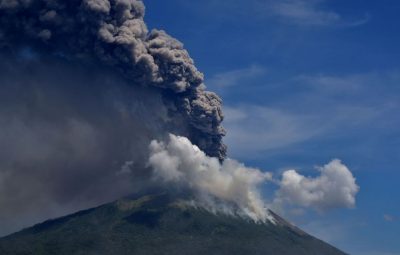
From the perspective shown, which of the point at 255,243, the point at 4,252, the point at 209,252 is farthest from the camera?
the point at 255,243

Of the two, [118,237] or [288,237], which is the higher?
[288,237]

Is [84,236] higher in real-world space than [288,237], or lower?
lower

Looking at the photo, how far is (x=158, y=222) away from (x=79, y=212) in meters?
23.7

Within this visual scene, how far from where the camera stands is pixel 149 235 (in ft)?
582

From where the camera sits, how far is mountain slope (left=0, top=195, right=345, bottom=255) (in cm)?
16600

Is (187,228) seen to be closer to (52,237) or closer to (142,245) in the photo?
(142,245)

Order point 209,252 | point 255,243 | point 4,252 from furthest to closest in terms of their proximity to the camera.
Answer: point 255,243, point 209,252, point 4,252

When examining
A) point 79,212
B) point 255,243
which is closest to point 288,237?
point 255,243

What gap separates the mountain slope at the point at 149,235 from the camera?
16600cm

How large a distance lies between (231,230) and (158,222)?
69.6 ft

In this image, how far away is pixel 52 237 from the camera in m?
172

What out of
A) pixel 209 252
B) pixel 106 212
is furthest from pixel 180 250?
pixel 106 212

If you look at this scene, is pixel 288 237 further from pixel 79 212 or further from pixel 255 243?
pixel 79 212

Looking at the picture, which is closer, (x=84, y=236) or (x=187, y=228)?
(x=84, y=236)
